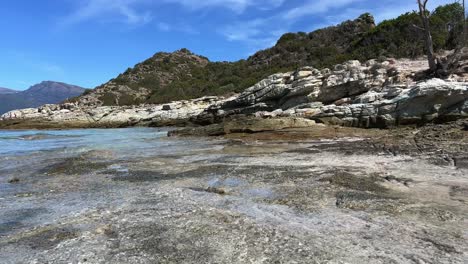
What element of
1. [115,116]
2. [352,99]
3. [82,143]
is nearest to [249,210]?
[352,99]

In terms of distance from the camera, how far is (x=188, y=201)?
744cm

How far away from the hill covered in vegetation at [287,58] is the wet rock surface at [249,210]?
24789 mm

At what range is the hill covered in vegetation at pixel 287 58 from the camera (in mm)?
39156

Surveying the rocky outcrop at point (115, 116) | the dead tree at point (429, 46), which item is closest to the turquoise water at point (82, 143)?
the rocky outcrop at point (115, 116)

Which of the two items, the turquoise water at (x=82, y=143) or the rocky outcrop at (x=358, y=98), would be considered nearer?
the rocky outcrop at (x=358, y=98)

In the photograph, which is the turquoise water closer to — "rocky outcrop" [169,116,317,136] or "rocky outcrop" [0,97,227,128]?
"rocky outcrop" [169,116,317,136]

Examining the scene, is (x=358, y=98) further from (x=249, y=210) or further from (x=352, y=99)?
(x=249, y=210)

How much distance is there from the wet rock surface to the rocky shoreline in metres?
5.69

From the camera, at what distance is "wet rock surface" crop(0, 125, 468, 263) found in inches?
193

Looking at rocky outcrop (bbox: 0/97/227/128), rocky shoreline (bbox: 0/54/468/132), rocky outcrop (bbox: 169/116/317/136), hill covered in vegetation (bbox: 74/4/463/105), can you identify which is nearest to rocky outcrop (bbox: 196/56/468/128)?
rocky shoreline (bbox: 0/54/468/132)

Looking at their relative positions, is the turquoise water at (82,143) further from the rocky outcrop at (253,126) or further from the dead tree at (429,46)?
the dead tree at (429,46)

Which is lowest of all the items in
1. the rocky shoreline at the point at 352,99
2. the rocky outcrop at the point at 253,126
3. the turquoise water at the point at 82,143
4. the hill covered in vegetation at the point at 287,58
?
the turquoise water at the point at 82,143

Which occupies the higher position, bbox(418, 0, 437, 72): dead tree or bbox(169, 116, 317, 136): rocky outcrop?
bbox(418, 0, 437, 72): dead tree

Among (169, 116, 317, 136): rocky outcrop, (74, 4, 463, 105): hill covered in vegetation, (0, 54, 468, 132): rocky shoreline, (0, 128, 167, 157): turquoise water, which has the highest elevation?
(74, 4, 463, 105): hill covered in vegetation
